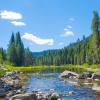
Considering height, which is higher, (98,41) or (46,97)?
(98,41)

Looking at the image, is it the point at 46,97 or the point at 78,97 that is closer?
the point at 46,97

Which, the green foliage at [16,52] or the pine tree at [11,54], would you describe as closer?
the pine tree at [11,54]

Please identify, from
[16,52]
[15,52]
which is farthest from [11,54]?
[16,52]

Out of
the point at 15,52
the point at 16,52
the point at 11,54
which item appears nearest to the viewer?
the point at 11,54

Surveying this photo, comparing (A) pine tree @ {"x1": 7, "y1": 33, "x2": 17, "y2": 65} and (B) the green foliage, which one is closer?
(A) pine tree @ {"x1": 7, "y1": 33, "x2": 17, "y2": 65}

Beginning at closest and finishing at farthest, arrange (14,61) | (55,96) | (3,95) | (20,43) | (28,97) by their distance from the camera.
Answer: (28,97) → (55,96) → (3,95) → (14,61) → (20,43)

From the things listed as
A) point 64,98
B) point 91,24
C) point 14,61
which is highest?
point 91,24

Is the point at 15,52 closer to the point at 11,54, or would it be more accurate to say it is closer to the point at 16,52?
the point at 16,52

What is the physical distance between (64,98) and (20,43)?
420 feet

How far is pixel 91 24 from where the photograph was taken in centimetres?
10925

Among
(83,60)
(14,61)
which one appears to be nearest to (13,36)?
(14,61)

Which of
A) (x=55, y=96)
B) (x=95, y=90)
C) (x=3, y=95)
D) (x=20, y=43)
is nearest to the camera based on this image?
(x=55, y=96)

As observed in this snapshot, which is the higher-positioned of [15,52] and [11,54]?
[15,52]

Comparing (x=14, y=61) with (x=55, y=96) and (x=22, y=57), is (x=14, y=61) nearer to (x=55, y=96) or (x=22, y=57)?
(x=22, y=57)
